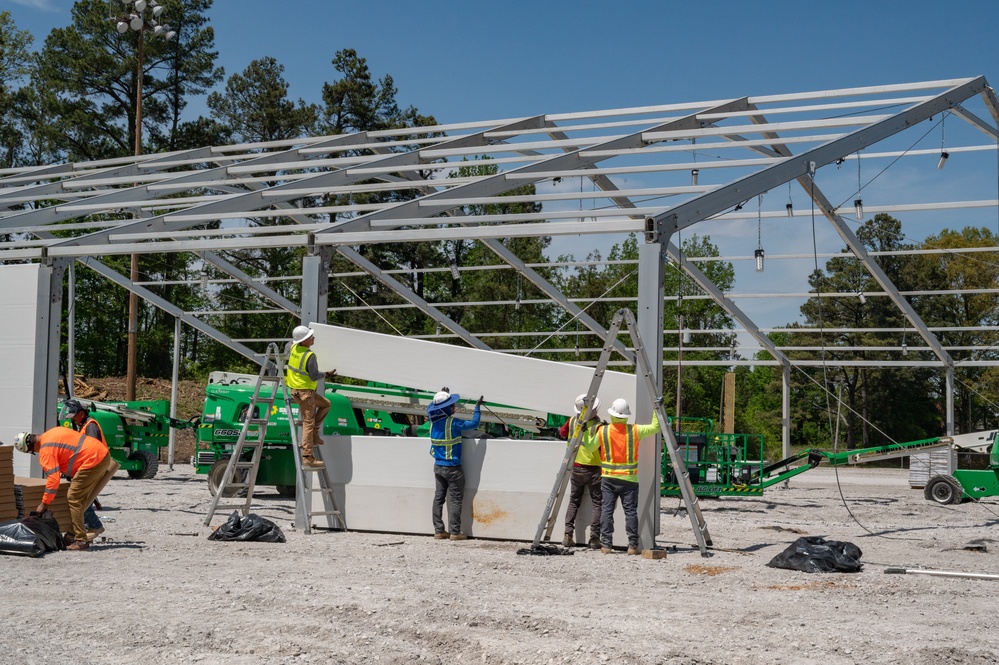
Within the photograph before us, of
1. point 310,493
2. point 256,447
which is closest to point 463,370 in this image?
point 310,493

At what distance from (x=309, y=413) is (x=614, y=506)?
12.9 ft

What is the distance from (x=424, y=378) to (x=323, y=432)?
14.1 feet

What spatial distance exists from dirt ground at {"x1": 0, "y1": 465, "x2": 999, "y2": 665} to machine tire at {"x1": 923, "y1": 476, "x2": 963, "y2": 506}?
5369 millimetres

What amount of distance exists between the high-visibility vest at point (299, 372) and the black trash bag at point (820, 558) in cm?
577

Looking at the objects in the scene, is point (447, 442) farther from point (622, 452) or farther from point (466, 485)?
point (622, 452)

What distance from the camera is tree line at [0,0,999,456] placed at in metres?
41.1

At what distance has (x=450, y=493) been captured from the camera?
12.6 m

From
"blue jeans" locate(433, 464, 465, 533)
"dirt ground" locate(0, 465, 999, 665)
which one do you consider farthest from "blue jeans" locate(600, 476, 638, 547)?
"blue jeans" locate(433, 464, 465, 533)

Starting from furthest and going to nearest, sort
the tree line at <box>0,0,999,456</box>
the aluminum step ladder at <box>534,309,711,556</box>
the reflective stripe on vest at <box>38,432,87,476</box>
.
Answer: the tree line at <box>0,0,999,456</box> < the aluminum step ladder at <box>534,309,711,556</box> < the reflective stripe on vest at <box>38,432,87,476</box>

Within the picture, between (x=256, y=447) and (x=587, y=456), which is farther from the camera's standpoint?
(x=256, y=447)

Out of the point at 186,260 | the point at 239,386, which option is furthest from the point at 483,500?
the point at 186,260

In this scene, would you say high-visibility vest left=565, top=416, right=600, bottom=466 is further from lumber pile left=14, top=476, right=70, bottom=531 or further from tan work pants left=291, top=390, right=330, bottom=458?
lumber pile left=14, top=476, right=70, bottom=531

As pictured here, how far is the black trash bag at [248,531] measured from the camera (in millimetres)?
12055

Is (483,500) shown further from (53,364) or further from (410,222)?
(53,364)
